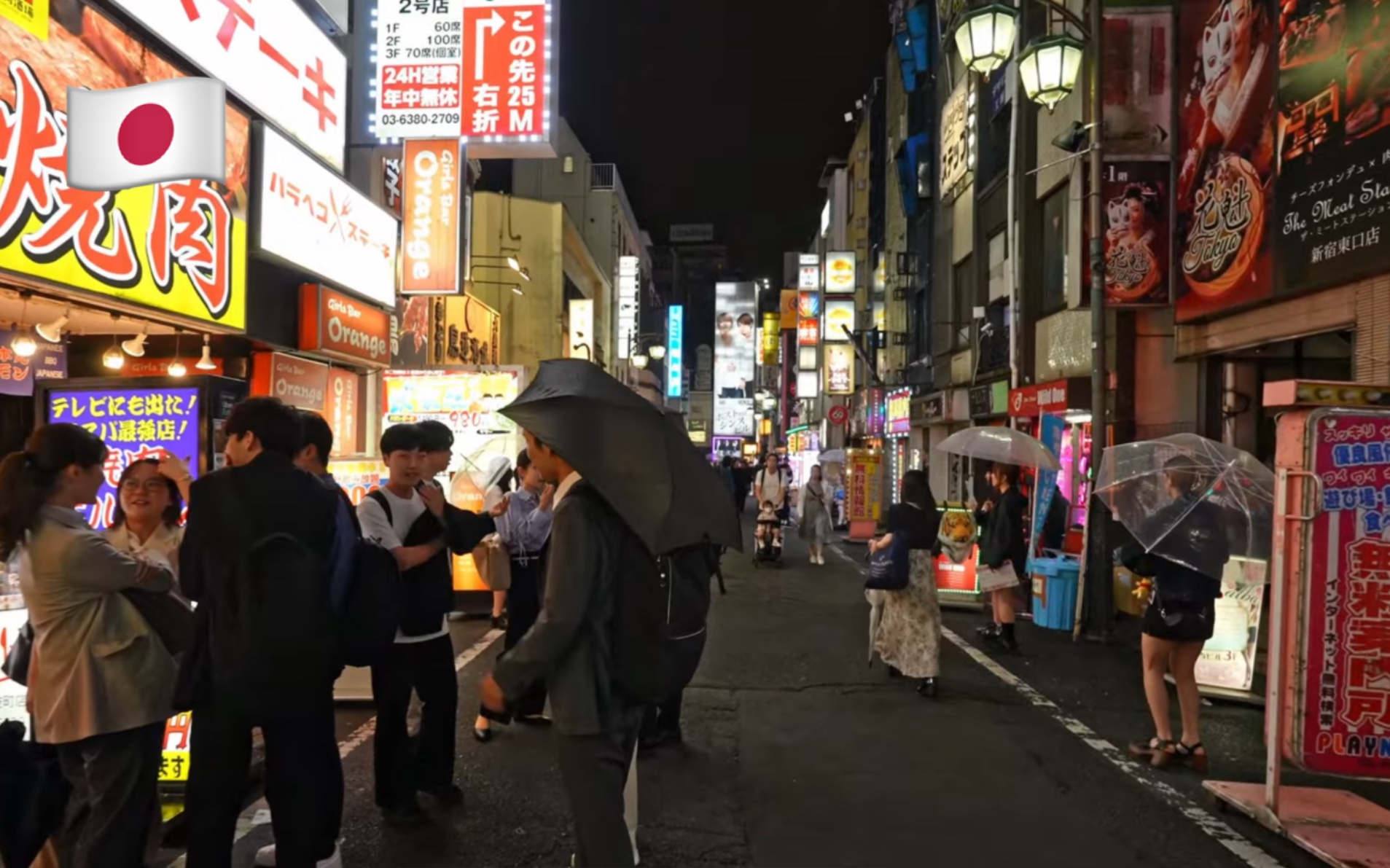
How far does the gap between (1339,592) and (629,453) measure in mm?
3855

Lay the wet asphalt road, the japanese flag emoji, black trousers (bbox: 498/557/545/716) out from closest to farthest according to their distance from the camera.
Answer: the wet asphalt road
the japanese flag emoji
black trousers (bbox: 498/557/545/716)

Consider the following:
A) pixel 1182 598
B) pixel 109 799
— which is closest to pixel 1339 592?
pixel 1182 598

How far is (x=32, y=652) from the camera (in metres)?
A: 3.39

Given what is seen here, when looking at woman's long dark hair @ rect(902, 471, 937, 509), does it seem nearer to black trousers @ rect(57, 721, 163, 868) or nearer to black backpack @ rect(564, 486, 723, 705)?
black backpack @ rect(564, 486, 723, 705)

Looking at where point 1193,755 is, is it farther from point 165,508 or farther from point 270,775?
point 165,508

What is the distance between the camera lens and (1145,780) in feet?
18.2

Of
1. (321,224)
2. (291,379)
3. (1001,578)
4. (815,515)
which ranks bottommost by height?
(815,515)

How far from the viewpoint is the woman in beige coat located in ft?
10.6

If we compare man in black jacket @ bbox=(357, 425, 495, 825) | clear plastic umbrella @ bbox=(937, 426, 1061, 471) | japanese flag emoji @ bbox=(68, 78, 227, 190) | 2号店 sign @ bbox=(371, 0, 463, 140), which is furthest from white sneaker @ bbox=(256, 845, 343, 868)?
2号店 sign @ bbox=(371, 0, 463, 140)

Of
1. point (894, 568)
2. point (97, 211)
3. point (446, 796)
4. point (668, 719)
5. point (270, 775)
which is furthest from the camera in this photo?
point (894, 568)

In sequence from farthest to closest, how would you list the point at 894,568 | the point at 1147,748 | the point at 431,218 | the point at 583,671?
1. the point at 431,218
2. the point at 894,568
3. the point at 1147,748
4. the point at 583,671

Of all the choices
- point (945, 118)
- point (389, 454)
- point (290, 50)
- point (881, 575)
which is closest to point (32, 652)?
point (389, 454)

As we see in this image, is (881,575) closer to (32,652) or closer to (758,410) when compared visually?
(32,652)

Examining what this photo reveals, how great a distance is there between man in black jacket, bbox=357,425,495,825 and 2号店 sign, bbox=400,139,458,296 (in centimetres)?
813
